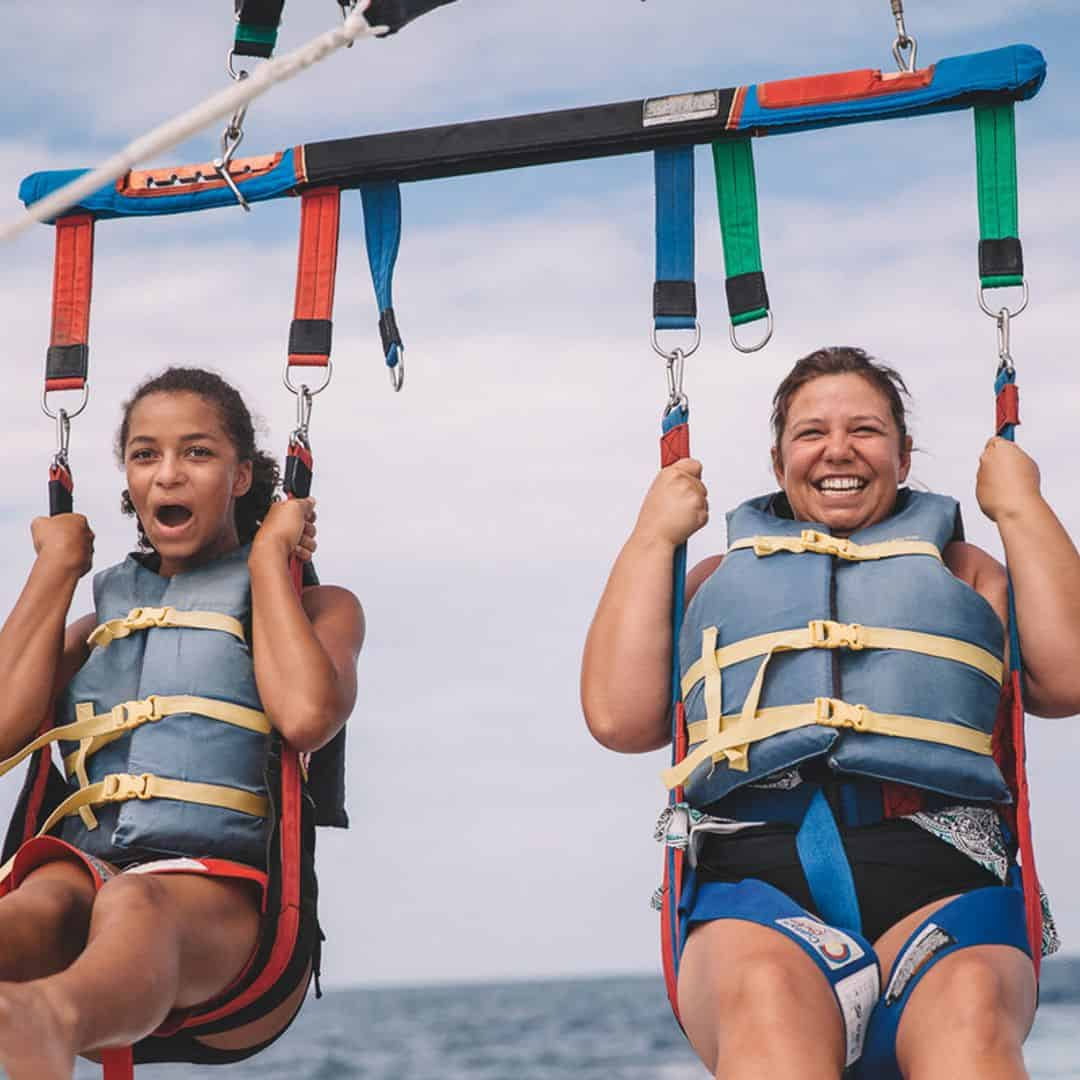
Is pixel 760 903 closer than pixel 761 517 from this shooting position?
Yes

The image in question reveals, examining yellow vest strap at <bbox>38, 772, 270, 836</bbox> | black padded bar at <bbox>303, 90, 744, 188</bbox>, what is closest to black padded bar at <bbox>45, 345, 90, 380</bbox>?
black padded bar at <bbox>303, 90, 744, 188</bbox>

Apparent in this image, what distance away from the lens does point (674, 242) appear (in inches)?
157

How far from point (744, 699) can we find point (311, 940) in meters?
1.06

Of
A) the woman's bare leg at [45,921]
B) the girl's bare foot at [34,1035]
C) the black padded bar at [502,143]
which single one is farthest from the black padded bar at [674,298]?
the girl's bare foot at [34,1035]

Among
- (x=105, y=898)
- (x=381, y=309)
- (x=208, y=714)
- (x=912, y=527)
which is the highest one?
(x=381, y=309)

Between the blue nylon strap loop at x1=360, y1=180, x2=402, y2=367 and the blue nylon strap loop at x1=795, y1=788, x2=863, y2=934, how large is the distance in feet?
5.34

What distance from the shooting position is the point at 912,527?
12.1 feet

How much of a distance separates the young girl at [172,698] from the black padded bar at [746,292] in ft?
3.38

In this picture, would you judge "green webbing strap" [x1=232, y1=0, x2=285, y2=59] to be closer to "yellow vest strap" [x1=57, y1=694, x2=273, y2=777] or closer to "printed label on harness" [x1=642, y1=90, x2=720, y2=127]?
"printed label on harness" [x1=642, y1=90, x2=720, y2=127]

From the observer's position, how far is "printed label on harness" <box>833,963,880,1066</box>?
3090 mm

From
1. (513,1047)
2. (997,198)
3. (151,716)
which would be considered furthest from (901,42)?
(513,1047)

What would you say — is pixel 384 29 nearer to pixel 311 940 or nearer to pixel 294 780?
pixel 294 780

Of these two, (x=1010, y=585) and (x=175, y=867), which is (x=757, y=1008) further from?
(x=175, y=867)

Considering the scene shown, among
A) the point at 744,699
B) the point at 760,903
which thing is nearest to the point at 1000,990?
the point at 760,903
